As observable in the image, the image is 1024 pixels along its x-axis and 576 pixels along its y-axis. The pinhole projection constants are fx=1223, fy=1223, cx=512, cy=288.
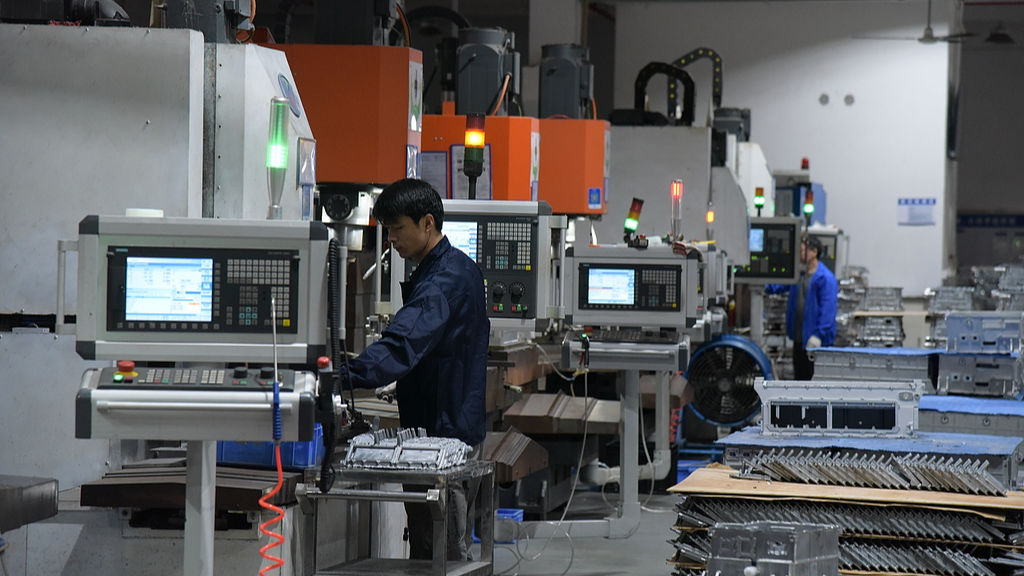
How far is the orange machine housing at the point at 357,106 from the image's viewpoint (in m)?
5.18

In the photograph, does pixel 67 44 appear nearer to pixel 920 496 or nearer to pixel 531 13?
pixel 920 496

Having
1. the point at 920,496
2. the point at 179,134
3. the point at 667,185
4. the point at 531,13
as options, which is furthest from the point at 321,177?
the point at 531,13

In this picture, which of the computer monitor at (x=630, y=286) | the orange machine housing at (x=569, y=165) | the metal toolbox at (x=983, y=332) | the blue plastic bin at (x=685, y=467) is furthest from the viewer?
the blue plastic bin at (x=685, y=467)

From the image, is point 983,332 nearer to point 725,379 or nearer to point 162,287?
point 725,379

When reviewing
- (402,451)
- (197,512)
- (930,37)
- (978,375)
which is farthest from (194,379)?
(930,37)

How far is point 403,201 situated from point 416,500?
0.95 m

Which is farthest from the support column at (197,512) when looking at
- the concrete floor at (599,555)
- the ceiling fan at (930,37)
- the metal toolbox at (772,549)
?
the ceiling fan at (930,37)

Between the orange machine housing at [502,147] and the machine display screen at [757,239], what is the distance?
12.4ft

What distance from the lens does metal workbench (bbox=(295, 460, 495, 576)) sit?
3.44 meters

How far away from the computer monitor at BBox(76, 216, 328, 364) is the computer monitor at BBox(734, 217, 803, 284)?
7.29 meters

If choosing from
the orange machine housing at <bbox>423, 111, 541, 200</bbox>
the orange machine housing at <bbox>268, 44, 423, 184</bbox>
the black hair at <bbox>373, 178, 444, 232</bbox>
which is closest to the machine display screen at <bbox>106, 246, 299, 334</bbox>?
the black hair at <bbox>373, 178, 444, 232</bbox>

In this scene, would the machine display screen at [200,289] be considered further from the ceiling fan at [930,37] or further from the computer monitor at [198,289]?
the ceiling fan at [930,37]

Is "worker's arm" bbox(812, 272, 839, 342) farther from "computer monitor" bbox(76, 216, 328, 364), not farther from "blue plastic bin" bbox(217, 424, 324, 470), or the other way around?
"computer monitor" bbox(76, 216, 328, 364)

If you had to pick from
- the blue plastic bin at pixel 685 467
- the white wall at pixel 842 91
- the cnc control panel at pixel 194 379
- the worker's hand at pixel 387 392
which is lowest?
the blue plastic bin at pixel 685 467
